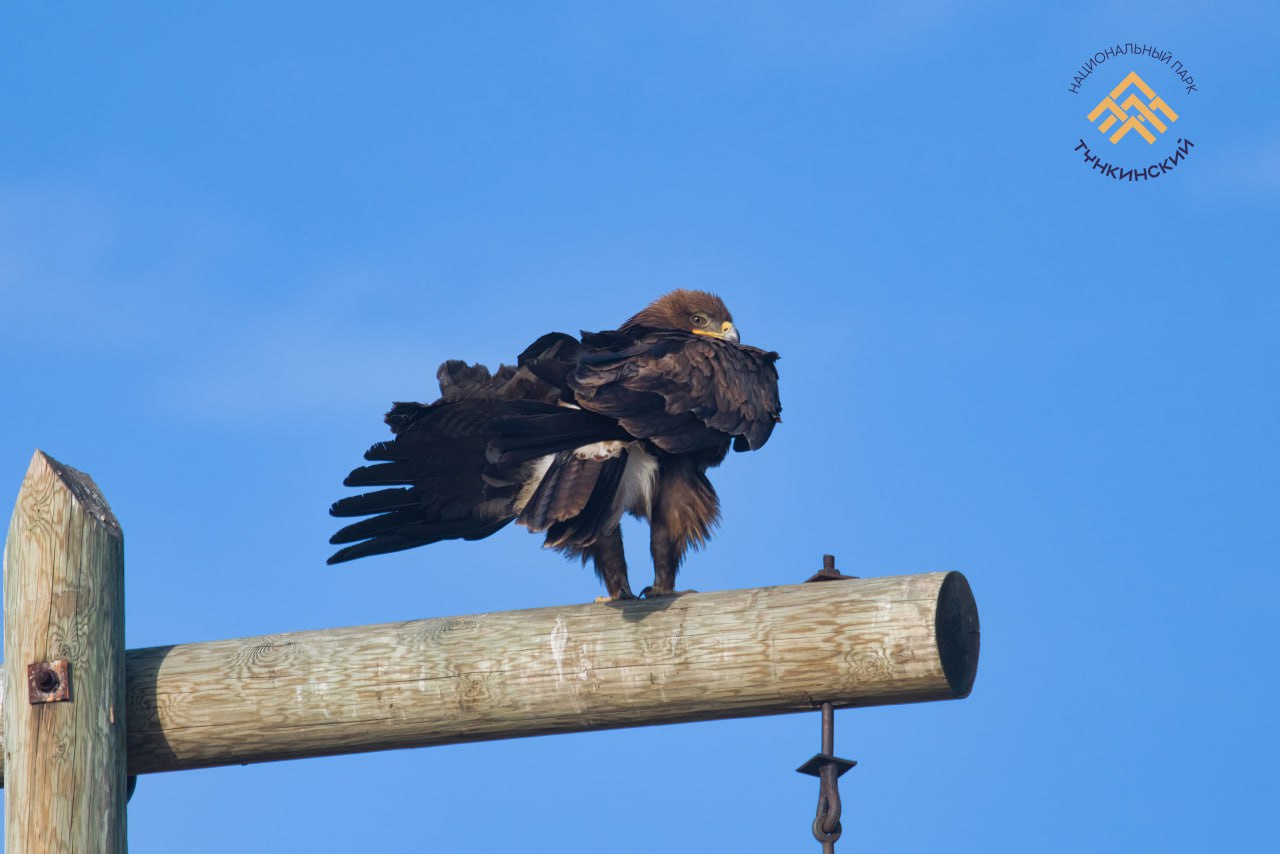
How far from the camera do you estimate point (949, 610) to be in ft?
14.5

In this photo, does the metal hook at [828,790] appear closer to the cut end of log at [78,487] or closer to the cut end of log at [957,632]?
the cut end of log at [957,632]

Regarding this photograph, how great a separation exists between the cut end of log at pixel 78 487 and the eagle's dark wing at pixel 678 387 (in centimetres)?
142

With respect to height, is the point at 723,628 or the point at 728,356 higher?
the point at 728,356

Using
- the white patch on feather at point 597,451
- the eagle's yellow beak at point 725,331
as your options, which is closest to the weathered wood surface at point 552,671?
the white patch on feather at point 597,451

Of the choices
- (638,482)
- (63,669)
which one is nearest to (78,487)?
(63,669)

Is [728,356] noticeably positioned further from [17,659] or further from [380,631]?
[17,659]

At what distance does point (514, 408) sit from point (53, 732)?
1.70 meters

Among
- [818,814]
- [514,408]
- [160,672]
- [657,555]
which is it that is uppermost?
[514,408]

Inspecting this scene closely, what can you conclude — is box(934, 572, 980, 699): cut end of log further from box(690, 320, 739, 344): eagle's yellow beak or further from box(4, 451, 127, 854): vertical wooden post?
box(690, 320, 739, 344): eagle's yellow beak

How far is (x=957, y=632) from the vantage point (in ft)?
14.6

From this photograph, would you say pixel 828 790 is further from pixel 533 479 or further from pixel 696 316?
pixel 696 316

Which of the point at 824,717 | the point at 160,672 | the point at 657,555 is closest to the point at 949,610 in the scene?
the point at 824,717

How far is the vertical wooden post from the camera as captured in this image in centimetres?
455

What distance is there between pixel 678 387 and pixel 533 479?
2.00 ft
